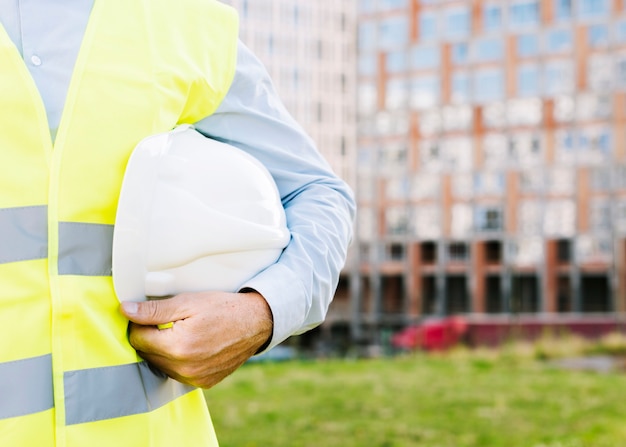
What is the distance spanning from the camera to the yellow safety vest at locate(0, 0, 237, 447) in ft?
2.60

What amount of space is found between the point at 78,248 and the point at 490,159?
3520 centimetres

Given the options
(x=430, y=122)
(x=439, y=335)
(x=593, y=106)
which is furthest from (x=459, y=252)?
(x=439, y=335)

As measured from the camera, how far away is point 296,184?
108 centimetres

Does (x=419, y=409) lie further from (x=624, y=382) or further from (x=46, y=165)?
(x=46, y=165)

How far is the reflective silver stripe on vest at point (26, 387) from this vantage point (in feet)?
2.59

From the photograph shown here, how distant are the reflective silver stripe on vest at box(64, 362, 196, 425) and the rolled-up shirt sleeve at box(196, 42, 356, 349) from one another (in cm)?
14

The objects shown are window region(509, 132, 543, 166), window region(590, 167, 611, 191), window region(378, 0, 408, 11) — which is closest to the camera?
window region(590, 167, 611, 191)

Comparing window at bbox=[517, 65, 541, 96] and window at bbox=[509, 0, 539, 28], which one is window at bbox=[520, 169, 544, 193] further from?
window at bbox=[509, 0, 539, 28]

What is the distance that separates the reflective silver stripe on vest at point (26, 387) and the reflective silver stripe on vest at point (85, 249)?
9cm

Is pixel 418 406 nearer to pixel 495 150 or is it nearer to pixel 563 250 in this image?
pixel 563 250

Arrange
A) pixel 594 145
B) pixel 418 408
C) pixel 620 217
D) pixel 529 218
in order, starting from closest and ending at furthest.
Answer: pixel 418 408, pixel 620 217, pixel 594 145, pixel 529 218

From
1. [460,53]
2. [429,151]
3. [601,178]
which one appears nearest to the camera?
[601,178]

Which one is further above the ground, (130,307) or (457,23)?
(457,23)

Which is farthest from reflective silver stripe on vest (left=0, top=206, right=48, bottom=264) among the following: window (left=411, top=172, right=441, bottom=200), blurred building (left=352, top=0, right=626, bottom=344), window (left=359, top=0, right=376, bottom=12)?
window (left=359, top=0, right=376, bottom=12)
